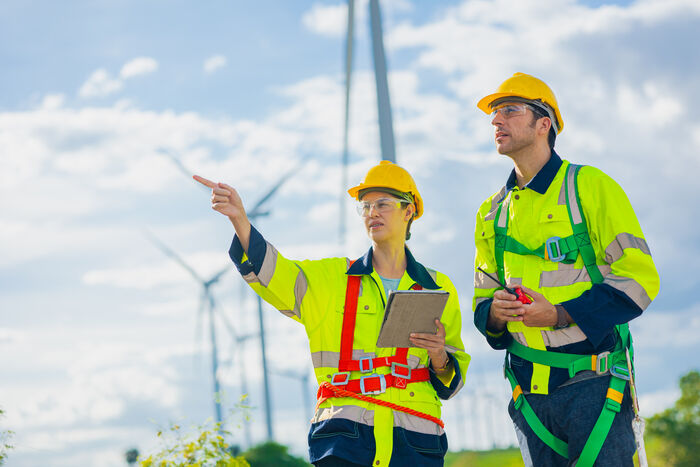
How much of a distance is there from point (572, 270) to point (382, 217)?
5.31ft

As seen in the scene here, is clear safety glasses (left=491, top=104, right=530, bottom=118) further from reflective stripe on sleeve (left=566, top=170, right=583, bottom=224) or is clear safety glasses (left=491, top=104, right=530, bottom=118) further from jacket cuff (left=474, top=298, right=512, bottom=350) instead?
jacket cuff (left=474, top=298, right=512, bottom=350)

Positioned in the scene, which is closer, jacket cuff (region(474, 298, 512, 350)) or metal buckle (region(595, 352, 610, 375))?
metal buckle (region(595, 352, 610, 375))

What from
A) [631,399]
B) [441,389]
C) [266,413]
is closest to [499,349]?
[441,389]

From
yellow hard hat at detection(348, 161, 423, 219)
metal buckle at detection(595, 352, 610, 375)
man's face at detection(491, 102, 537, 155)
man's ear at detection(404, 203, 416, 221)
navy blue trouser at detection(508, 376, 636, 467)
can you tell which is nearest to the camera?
navy blue trouser at detection(508, 376, 636, 467)

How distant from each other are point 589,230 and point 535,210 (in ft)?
1.40

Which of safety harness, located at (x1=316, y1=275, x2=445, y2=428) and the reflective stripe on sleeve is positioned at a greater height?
the reflective stripe on sleeve

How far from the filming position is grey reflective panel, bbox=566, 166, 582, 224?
6.27 meters

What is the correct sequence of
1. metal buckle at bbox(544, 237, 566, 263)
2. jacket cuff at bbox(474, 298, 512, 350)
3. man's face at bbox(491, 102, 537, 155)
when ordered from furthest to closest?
man's face at bbox(491, 102, 537, 155), jacket cuff at bbox(474, 298, 512, 350), metal buckle at bbox(544, 237, 566, 263)

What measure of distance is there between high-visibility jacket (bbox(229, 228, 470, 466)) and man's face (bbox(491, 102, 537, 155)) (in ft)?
4.08

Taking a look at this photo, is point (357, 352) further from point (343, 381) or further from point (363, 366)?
point (343, 381)

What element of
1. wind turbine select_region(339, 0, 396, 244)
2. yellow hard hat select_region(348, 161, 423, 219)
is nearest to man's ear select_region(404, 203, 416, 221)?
yellow hard hat select_region(348, 161, 423, 219)

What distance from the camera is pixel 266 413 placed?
4003 centimetres

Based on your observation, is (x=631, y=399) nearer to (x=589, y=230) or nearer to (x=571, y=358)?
(x=571, y=358)

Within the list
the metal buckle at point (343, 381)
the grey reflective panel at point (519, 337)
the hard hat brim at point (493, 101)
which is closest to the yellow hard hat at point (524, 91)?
the hard hat brim at point (493, 101)
